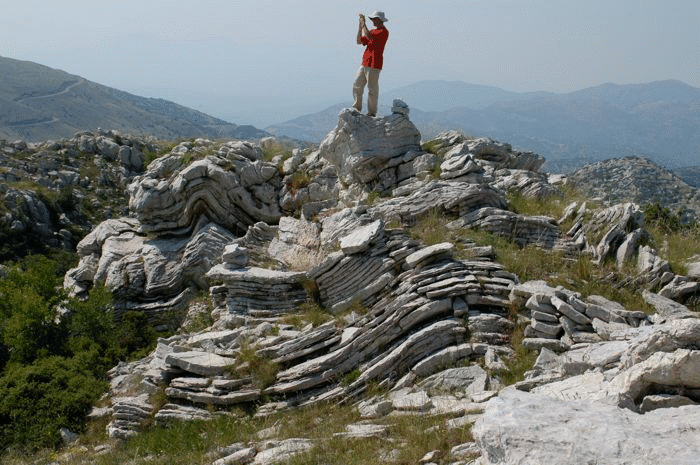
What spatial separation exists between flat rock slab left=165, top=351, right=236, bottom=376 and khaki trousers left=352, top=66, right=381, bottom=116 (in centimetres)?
1285

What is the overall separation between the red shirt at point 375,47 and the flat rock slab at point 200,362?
13307 millimetres

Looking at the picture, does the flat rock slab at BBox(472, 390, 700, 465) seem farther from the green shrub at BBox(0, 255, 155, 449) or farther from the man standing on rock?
the man standing on rock

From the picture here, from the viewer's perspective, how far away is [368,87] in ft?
77.4

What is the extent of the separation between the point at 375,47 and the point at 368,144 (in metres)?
3.85

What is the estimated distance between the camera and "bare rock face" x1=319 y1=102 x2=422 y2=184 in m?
23.6

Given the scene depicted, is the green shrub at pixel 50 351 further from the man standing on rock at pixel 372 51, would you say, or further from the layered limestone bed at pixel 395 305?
the man standing on rock at pixel 372 51

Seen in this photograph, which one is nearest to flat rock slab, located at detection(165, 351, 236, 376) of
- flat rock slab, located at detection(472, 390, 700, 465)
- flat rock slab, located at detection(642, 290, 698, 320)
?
flat rock slab, located at detection(472, 390, 700, 465)

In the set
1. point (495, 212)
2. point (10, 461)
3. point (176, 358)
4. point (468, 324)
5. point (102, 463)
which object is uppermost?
point (495, 212)

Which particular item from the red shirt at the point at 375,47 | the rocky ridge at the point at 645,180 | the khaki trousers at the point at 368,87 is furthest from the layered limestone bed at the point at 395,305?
the rocky ridge at the point at 645,180

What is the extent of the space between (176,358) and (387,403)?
20.1 feet

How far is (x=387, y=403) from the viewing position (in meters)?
11.6

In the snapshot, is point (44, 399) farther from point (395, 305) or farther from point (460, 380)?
point (460, 380)

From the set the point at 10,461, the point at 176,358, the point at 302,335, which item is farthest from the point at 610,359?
the point at 10,461

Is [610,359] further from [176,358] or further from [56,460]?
[56,460]
